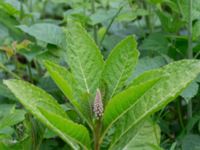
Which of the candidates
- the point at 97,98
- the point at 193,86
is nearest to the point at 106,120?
the point at 97,98

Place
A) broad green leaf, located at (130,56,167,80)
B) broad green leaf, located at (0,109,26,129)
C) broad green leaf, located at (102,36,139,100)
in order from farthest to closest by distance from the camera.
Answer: broad green leaf, located at (130,56,167,80) < broad green leaf, located at (0,109,26,129) < broad green leaf, located at (102,36,139,100)

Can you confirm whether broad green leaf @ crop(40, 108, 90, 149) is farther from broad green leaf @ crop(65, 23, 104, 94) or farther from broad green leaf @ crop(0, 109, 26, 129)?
broad green leaf @ crop(0, 109, 26, 129)

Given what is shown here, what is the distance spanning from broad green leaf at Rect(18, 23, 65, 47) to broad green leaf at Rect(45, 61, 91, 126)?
0.40m

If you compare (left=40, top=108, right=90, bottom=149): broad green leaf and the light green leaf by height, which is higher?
(left=40, top=108, right=90, bottom=149): broad green leaf

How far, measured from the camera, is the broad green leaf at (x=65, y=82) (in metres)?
0.91

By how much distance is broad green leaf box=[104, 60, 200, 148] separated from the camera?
3.02ft

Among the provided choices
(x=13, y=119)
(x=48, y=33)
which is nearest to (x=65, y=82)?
(x=13, y=119)

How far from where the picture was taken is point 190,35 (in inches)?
51.6

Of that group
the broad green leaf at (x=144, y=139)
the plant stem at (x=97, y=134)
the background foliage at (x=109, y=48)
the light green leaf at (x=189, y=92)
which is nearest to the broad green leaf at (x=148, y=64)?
the background foliage at (x=109, y=48)

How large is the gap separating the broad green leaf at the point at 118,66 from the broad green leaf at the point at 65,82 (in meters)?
0.06

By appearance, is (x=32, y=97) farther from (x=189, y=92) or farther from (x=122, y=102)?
(x=189, y=92)

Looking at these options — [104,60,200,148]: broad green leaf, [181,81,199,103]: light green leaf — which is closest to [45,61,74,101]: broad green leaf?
[104,60,200,148]: broad green leaf

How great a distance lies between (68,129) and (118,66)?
0.17 metres

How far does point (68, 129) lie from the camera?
90 centimetres
